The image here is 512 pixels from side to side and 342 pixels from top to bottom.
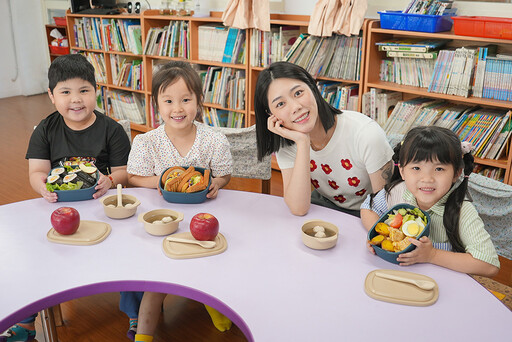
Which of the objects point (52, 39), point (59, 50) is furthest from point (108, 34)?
point (52, 39)

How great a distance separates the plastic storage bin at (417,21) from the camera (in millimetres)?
2834

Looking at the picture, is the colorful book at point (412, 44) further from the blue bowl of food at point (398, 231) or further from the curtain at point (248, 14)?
the blue bowl of food at point (398, 231)

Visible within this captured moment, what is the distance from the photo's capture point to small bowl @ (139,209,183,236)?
4.40ft

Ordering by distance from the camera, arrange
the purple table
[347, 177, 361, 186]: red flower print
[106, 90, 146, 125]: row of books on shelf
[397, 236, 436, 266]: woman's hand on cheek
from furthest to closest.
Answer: [106, 90, 146, 125]: row of books on shelf, [347, 177, 361, 186]: red flower print, [397, 236, 436, 266]: woman's hand on cheek, the purple table

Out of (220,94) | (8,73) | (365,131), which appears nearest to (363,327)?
(365,131)

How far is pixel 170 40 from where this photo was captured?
14.5 feet

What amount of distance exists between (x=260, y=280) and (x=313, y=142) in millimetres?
794

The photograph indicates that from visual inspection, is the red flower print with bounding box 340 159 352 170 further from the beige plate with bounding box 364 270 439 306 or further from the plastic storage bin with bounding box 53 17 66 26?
the plastic storage bin with bounding box 53 17 66 26

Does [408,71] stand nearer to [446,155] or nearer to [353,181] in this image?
[353,181]

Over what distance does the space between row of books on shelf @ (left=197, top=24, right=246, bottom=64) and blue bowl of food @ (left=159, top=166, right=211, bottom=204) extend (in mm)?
2493

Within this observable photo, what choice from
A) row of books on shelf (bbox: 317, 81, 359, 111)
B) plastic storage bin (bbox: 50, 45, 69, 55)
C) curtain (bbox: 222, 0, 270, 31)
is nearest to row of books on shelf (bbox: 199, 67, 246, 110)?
curtain (bbox: 222, 0, 270, 31)

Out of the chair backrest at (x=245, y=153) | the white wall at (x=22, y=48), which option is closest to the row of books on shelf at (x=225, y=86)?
the chair backrest at (x=245, y=153)

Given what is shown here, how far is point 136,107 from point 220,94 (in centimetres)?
128

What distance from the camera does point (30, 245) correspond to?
129cm
